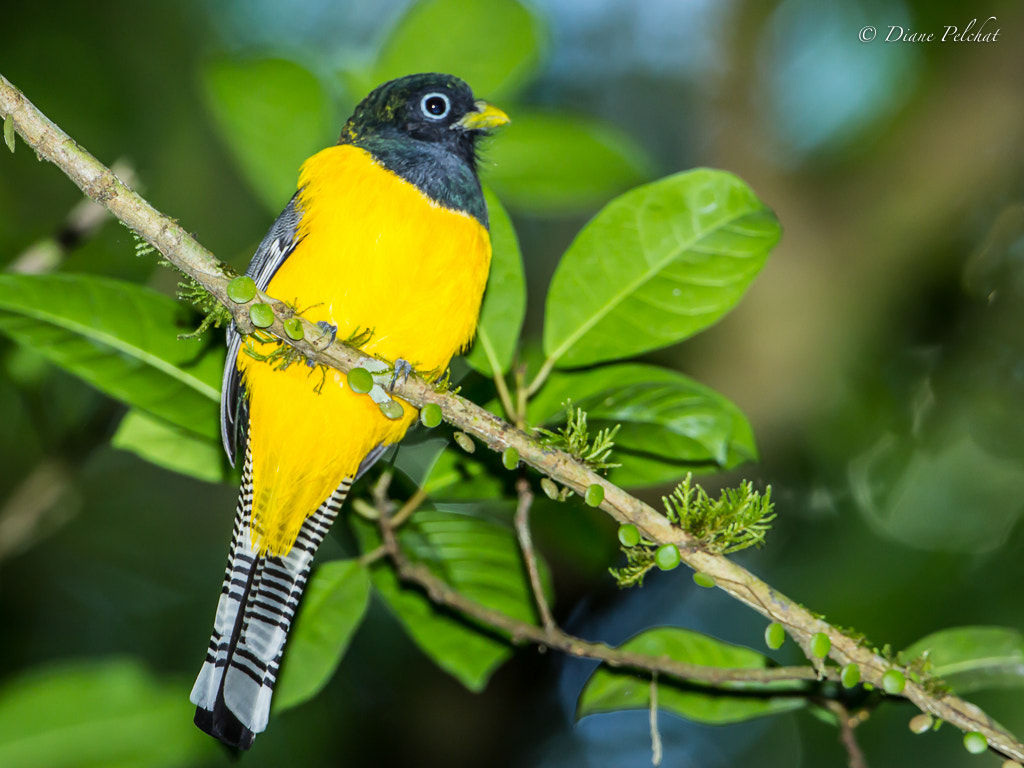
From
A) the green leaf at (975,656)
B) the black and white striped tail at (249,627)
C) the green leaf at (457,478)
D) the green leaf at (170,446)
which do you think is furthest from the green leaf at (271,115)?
the green leaf at (975,656)

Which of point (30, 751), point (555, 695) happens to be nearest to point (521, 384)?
point (30, 751)

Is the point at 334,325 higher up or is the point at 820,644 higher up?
the point at 334,325

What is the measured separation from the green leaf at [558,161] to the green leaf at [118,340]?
1.15 m

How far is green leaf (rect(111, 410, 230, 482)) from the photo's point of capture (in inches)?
101

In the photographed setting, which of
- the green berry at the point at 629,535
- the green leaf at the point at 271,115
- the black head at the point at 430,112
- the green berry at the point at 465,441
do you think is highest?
the black head at the point at 430,112

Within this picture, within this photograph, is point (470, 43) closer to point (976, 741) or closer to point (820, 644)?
point (820, 644)

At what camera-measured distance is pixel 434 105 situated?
2830 mm

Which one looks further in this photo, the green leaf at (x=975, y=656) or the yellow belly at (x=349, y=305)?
the yellow belly at (x=349, y=305)

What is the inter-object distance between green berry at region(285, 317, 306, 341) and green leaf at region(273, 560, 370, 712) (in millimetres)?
1051

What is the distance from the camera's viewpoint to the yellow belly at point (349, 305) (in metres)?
2.42

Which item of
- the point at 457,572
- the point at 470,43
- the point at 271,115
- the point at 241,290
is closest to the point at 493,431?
the point at 241,290

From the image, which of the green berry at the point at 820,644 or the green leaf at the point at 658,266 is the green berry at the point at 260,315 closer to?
the green leaf at the point at 658,266

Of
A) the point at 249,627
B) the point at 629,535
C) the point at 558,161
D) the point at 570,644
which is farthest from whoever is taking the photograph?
the point at 558,161

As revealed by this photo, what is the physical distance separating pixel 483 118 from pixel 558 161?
11.4 inches
